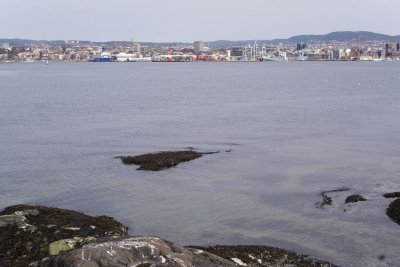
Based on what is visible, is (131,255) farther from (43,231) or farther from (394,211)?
(394,211)

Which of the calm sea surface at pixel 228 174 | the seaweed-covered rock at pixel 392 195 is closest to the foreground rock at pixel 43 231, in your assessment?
the calm sea surface at pixel 228 174

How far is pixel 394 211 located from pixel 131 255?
11205 mm

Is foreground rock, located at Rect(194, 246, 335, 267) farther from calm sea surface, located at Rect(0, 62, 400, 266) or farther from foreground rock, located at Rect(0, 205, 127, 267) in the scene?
foreground rock, located at Rect(0, 205, 127, 267)

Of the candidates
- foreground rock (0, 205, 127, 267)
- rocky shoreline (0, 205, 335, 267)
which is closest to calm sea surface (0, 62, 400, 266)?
rocky shoreline (0, 205, 335, 267)

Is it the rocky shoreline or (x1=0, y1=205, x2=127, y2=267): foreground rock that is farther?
(x1=0, y1=205, x2=127, y2=267): foreground rock

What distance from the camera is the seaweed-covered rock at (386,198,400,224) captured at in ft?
60.7

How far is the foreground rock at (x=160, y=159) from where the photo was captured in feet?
88.4

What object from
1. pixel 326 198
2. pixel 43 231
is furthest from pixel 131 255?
pixel 326 198

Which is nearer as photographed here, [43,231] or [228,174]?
[43,231]

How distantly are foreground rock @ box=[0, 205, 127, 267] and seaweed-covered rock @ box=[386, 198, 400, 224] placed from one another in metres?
8.71

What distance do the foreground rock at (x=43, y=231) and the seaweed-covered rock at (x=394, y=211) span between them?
8.71 meters

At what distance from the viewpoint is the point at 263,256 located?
1500 cm

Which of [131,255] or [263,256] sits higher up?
[131,255]

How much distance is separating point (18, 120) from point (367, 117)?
1128 inches
